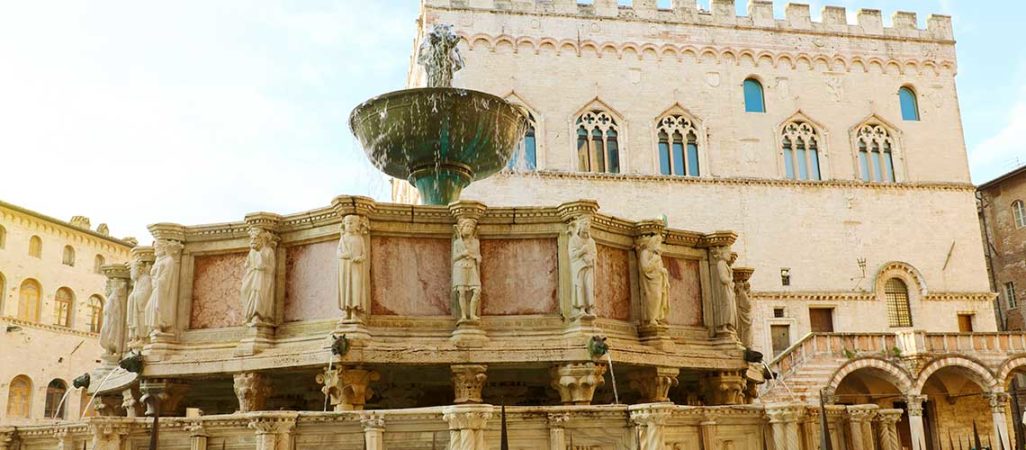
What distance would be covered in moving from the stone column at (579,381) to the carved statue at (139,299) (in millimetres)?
4017

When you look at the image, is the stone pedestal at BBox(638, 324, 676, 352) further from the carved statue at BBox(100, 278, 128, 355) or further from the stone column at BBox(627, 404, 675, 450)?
the carved statue at BBox(100, 278, 128, 355)

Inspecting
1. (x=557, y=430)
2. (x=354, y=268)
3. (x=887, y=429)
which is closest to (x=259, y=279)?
(x=354, y=268)

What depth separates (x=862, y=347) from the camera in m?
23.8

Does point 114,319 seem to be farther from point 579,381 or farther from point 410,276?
point 579,381

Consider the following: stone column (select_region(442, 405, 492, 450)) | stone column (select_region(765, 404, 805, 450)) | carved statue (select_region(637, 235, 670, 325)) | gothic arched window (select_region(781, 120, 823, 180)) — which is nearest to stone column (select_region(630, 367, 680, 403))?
carved statue (select_region(637, 235, 670, 325))

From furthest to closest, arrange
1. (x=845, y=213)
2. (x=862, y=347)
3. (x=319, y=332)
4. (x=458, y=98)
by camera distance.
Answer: (x=845, y=213) < (x=862, y=347) < (x=458, y=98) < (x=319, y=332)

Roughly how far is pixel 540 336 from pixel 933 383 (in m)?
24.0

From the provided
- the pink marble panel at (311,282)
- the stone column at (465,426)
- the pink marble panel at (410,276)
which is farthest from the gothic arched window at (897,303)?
the stone column at (465,426)

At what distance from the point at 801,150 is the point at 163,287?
2610 centimetres

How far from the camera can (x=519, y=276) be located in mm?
8133

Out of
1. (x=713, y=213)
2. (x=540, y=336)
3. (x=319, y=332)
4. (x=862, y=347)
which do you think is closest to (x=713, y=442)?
(x=540, y=336)

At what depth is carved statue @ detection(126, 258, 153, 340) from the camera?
835 centimetres

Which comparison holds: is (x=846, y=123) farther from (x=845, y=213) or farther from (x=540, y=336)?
(x=540, y=336)

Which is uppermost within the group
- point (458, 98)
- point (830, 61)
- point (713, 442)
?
point (830, 61)
